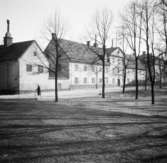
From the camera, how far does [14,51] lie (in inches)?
1324

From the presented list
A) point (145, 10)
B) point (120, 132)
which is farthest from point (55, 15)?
point (120, 132)

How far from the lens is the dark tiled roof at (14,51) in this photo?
32.1m

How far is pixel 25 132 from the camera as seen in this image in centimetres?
790

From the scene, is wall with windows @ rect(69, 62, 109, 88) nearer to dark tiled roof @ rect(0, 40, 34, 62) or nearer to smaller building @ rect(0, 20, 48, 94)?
smaller building @ rect(0, 20, 48, 94)

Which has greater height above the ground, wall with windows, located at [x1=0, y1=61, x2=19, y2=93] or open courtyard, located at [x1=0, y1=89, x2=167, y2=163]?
wall with windows, located at [x1=0, y1=61, x2=19, y2=93]

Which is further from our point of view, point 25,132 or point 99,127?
point 99,127

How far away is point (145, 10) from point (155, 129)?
1455 centimetres

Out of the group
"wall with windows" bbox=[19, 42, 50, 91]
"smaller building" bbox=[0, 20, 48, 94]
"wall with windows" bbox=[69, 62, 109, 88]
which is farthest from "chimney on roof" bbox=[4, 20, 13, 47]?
"wall with windows" bbox=[69, 62, 109, 88]

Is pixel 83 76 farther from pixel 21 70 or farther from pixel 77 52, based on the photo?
pixel 21 70

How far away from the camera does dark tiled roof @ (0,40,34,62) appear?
105ft

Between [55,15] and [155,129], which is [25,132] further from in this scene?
[55,15]

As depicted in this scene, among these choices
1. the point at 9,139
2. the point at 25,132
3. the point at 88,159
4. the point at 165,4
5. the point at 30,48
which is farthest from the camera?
the point at 30,48

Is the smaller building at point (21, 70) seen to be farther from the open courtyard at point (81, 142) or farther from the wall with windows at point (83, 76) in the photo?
the open courtyard at point (81, 142)

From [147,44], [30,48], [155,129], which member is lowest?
[155,129]
